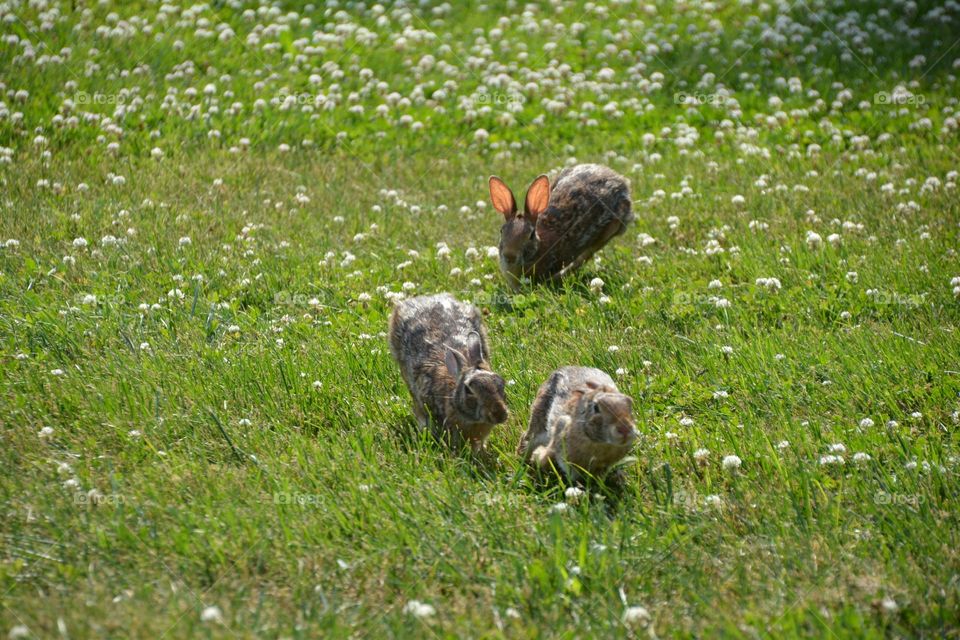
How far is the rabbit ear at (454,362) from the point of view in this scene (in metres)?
6.11

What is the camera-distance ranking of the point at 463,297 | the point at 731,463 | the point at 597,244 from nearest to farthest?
1. the point at 731,463
2. the point at 463,297
3. the point at 597,244

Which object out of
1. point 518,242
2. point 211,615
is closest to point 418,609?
point 211,615

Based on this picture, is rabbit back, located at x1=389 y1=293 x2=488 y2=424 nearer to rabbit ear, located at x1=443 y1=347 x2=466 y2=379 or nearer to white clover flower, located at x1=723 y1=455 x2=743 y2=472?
rabbit ear, located at x1=443 y1=347 x2=466 y2=379

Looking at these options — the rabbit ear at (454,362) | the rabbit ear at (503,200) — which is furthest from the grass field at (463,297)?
the rabbit ear at (503,200)

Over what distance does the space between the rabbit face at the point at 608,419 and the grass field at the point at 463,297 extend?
0.38 meters

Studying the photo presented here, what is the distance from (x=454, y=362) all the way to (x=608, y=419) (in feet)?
3.70

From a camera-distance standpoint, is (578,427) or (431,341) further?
(431,341)

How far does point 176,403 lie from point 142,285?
2264mm

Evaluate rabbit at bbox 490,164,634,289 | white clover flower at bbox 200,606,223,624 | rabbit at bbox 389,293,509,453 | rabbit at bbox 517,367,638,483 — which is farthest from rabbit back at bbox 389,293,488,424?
white clover flower at bbox 200,606,223,624

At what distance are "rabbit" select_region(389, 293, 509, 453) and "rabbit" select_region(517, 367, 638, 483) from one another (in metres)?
0.30

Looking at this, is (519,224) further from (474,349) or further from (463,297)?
(474,349)

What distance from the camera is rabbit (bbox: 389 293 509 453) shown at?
19.1 feet

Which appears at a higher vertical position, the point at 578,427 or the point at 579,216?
the point at 578,427

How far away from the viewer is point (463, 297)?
8.50 meters
